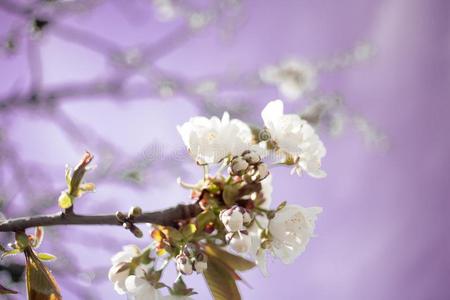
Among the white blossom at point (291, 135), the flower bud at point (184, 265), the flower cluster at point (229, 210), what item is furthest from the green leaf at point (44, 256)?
the white blossom at point (291, 135)

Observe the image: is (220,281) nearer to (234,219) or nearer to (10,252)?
(234,219)

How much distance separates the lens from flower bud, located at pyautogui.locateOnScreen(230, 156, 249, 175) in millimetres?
768

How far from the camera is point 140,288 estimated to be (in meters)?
0.82

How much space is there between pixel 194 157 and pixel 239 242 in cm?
19

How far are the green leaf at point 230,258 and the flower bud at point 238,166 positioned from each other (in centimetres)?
18

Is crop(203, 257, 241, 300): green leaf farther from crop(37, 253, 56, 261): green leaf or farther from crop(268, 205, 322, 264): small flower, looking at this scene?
crop(37, 253, 56, 261): green leaf

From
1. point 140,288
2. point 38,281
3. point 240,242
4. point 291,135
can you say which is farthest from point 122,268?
point 291,135

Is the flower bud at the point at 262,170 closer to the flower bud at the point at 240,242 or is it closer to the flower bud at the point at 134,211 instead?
the flower bud at the point at 240,242

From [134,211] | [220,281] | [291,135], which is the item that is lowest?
[220,281]

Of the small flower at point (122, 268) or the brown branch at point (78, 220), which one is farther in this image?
the small flower at point (122, 268)

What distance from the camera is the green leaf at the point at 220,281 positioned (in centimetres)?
81

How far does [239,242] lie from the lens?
2.48 feet

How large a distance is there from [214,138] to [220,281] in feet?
0.94

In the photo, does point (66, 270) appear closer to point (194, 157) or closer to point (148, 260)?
point (148, 260)
